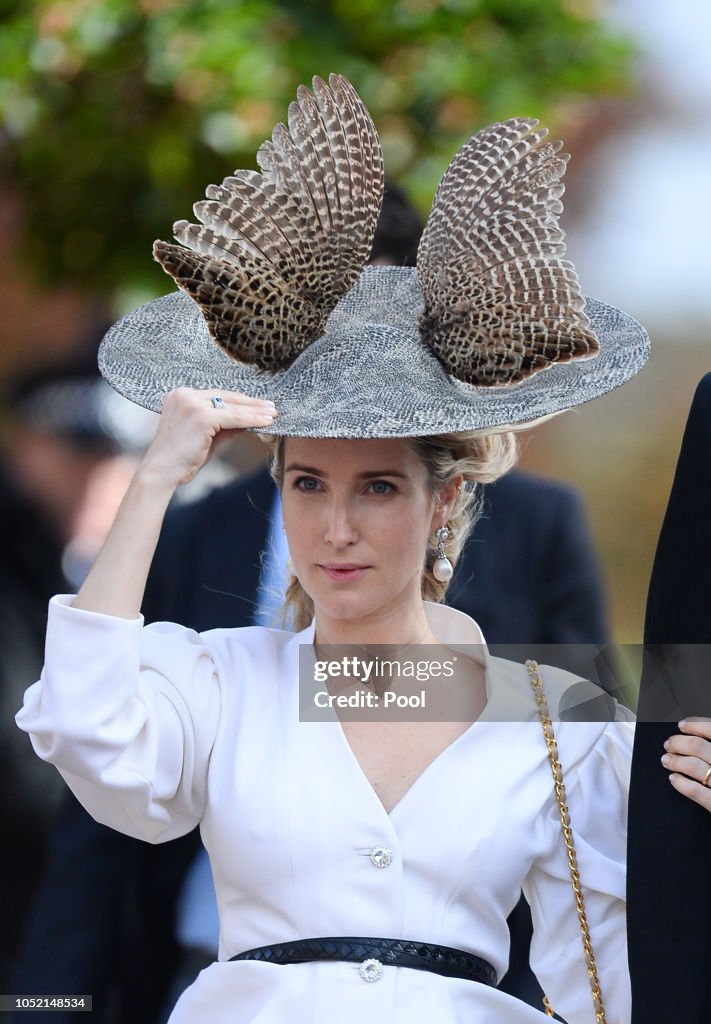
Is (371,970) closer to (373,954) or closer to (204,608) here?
(373,954)

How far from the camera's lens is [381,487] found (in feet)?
6.82

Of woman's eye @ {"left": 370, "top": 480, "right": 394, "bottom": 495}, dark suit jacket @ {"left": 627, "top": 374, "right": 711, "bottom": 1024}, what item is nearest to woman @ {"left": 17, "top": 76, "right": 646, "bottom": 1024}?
woman's eye @ {"left": 370, "top": 480, "right": 394, "bottom": 495}

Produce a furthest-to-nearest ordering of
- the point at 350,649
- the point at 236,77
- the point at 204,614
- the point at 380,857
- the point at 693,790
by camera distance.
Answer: the point at 236,77
the point at 204,614
the point at 350,649
the point at 380,857
the point at 693,790

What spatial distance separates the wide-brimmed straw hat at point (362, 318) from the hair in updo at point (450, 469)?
0.39 ft

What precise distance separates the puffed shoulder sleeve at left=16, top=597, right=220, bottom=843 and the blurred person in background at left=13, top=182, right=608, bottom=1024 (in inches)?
29.8

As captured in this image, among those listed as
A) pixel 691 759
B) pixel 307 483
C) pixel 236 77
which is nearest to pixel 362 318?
pixel 307 483

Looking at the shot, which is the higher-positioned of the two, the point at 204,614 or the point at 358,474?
the point at 358,474

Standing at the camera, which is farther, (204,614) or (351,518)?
(204,614)

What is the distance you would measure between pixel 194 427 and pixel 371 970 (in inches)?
29.6

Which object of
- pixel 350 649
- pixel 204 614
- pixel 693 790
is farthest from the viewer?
pixel 204 614

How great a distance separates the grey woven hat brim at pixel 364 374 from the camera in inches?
77.2

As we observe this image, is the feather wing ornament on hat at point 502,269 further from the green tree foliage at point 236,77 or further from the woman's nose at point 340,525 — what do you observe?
the green tree foliage at point 236,77

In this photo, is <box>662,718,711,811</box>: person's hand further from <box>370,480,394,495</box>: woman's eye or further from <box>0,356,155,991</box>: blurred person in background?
<box>0,356,155,991</box>: blurred person in background

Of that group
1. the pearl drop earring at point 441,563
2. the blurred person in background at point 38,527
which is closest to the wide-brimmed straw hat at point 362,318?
the pearl drop earring at point 441,563
